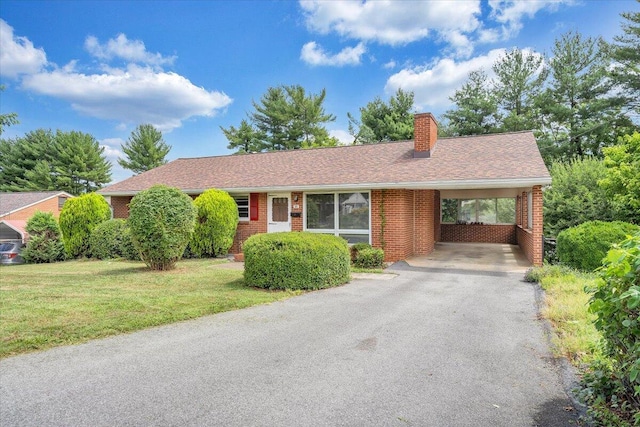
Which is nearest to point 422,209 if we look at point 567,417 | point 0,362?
point 567,417

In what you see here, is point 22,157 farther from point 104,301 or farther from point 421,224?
point 421,224

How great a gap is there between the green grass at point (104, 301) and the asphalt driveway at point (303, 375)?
1.36 ft

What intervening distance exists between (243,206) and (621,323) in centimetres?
1398

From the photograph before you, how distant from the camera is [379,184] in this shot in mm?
12102

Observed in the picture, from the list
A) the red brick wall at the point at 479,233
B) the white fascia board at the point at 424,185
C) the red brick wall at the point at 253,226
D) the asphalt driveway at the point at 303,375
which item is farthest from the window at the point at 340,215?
the red brick wall at the point at 479,233

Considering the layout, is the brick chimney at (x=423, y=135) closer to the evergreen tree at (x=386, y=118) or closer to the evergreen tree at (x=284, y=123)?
the evergreen tree at (x=386, y=118)

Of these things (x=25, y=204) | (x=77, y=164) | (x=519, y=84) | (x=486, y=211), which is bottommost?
(x=486, y=211)

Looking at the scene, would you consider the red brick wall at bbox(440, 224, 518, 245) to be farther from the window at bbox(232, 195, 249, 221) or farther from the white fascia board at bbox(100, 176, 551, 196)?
the window at bbox(232, 195, 249, 221)

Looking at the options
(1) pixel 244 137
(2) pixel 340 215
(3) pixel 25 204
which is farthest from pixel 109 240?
(1) pixel 244 137

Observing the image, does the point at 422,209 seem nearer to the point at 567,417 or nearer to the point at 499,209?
the point at 499,209

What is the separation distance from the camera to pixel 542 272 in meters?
8.76

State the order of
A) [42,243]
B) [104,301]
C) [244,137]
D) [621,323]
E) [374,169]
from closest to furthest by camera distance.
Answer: [621,323] < [104,301] < [374,169] < [42,243] < [244,137]

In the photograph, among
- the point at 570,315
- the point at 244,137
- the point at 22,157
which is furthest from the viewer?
the point at 22,157

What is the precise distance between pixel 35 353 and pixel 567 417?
535cm
